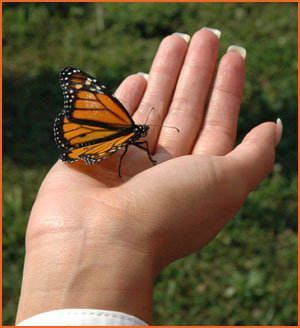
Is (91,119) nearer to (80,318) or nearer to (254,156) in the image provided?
(254,156)

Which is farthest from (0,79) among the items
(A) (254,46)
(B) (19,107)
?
(A) (254,46)

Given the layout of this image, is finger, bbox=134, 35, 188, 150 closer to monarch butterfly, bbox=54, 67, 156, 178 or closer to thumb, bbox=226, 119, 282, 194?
monarch butterfly, bbox=54, 67, 156, 178

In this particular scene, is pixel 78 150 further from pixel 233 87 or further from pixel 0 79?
pixel 0 79

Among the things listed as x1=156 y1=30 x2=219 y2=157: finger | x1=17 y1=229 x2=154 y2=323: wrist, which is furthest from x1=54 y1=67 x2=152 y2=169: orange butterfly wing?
x1=17 y1=229 x2=154 y2=323: wrist

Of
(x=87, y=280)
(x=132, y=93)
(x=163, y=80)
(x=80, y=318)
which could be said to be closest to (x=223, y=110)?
(x=163, y=80)

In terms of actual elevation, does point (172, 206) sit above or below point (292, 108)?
below

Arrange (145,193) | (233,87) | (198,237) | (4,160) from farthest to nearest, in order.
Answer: (4,160), (233,87), (198,237), (145,193)
